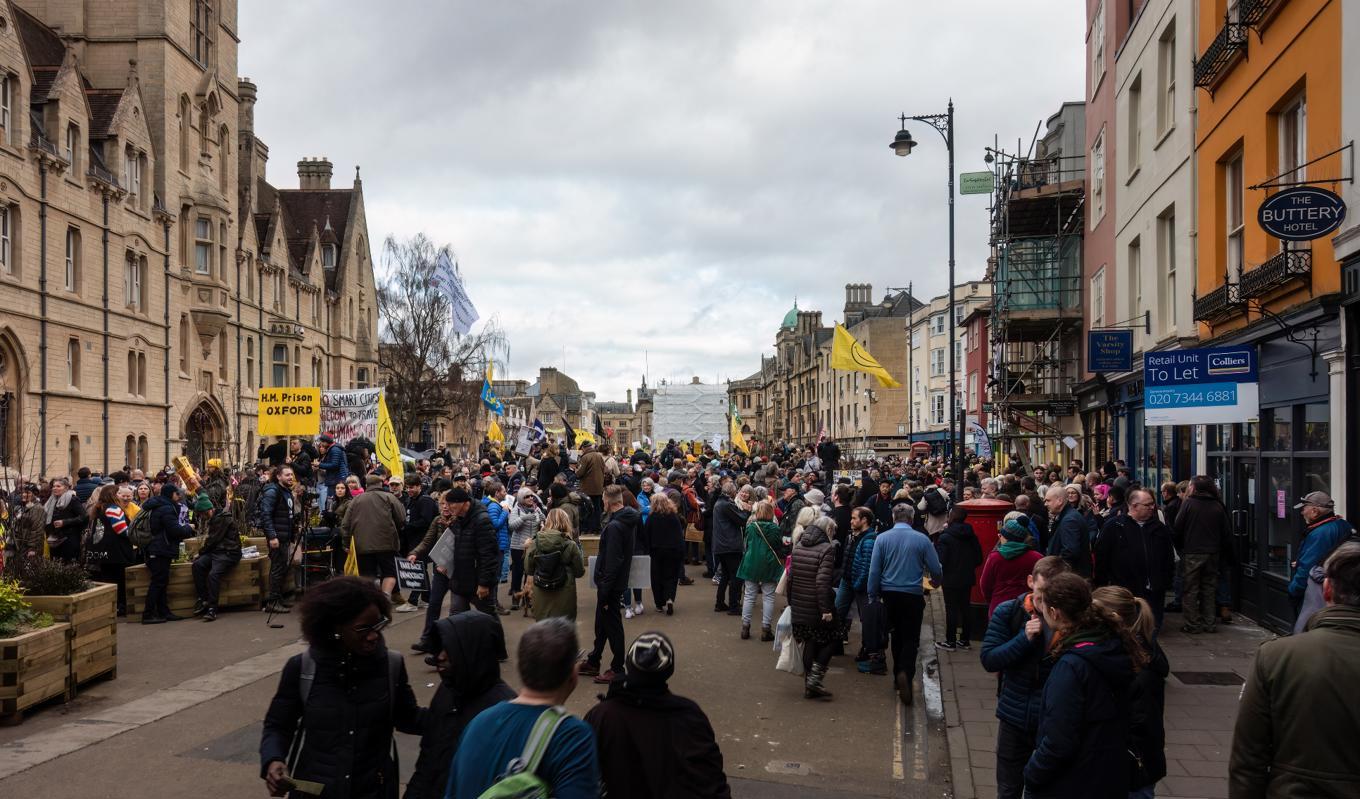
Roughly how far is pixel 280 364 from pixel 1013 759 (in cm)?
4239

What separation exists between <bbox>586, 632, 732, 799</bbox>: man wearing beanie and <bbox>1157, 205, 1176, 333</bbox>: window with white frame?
604 inches

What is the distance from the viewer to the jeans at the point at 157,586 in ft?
39.8

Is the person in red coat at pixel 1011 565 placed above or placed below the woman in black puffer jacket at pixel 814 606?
above

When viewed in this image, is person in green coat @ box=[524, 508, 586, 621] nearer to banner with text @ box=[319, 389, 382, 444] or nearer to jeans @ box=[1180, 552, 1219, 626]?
jeans @ box=[1180, 552, 1219, 626]

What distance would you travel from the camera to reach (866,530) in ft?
33.0

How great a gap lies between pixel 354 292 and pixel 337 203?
476 centimetres

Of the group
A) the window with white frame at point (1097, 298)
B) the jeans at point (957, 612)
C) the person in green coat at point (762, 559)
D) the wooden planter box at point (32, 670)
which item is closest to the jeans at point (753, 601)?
the person in green coat at point (762, 559)

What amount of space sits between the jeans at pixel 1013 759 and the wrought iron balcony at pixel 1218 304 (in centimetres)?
931

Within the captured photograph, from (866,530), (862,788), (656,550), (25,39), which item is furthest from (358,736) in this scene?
(25,39)

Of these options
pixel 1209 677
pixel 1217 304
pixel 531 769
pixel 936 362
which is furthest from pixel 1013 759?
pixel 936 362

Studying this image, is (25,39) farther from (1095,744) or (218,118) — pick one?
(1095,744)

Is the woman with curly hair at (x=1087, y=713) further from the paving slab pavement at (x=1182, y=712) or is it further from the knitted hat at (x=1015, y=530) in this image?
the knitted hat at (x=1015, y=530)

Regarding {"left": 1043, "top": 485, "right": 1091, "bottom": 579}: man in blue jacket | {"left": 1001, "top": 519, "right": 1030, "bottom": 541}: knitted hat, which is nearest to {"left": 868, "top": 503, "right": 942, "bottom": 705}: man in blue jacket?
{"left": 1001, "top": 519, "right": 1030, "bottom": 541}: knitted hat

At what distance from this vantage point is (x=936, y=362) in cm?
6050
